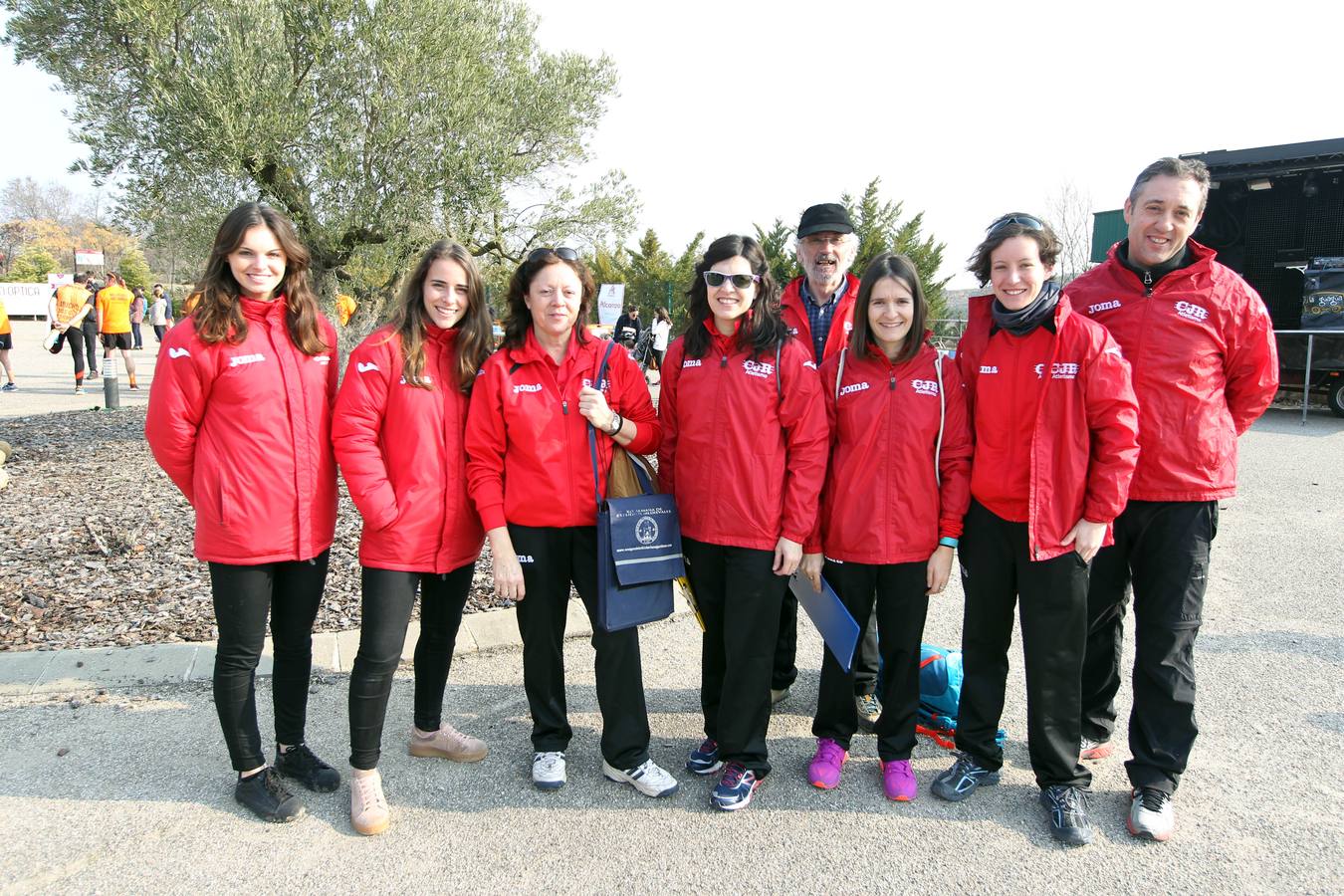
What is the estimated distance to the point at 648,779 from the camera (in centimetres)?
311

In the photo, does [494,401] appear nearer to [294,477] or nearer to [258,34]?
[294,477]

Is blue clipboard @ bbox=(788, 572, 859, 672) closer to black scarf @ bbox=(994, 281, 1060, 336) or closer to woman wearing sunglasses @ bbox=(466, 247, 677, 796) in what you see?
woman wearing sunglasses @ bbox=(466, 247, 677, 796)

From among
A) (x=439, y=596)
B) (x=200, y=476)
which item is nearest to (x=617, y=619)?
(x=439, y=596)

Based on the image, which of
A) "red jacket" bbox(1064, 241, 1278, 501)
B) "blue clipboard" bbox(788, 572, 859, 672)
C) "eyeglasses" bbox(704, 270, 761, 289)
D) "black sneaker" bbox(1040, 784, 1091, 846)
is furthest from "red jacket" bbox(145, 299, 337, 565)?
"red jacket" bbox(1064, 241, 1278, 501)

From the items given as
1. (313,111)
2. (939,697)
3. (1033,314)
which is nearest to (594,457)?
(1033,314)

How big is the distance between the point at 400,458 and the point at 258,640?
821 mm

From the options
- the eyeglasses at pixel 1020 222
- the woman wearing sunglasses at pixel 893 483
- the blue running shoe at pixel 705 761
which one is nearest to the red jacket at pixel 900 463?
the woman wearing sunglasses at pixel 893 483

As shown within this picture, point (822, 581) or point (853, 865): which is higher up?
point (822, 581)

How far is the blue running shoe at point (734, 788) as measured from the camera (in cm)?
300

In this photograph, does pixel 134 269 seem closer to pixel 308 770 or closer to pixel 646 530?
pixel 308 770

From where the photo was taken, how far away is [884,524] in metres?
3.07

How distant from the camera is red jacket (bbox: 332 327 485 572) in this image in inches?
115

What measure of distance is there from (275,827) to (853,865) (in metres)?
1.98

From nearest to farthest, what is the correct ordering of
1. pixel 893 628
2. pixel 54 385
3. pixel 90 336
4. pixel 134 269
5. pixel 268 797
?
pixel 268 797 → pixel 893 628 → pixel 54 385 → pixel 90 336 → pixel 134 269
